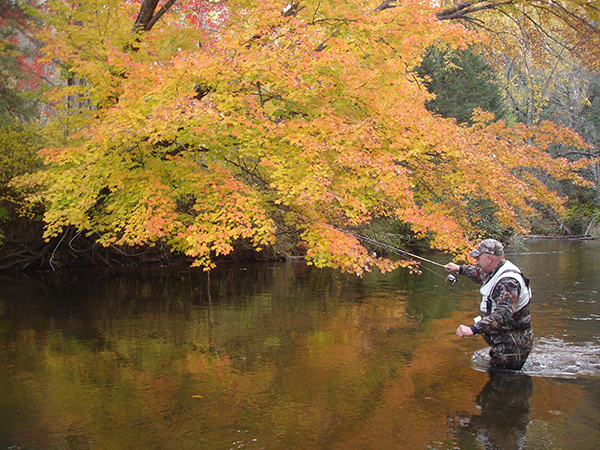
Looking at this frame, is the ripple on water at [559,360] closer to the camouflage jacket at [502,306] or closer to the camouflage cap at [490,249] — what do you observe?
the camouflage jacket at [502,306]

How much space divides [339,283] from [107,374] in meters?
10.6

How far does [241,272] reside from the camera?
19.5 meters

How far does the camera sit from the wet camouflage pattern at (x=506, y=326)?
6.18 m

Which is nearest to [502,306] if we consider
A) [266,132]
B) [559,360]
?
[559,360]

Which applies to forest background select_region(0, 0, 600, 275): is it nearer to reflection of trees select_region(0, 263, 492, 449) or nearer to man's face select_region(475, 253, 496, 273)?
reflection of trees select_region(0, 263, 492, 449)

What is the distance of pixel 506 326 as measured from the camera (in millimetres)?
6492

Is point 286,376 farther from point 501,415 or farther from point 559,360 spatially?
point 559,360

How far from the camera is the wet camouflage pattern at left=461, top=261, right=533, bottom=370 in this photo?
20.3 feet

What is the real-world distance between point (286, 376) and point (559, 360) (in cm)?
383

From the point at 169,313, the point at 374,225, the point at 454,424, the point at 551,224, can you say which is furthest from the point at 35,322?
the point at 551,224

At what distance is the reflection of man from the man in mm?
321

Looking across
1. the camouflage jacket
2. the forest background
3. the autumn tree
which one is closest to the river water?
the camouflage jacket

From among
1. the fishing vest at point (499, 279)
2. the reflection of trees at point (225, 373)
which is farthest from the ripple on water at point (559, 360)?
A: the fishing vest at point (499, 279)

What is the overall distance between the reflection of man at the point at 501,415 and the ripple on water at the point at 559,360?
0.42 metres
